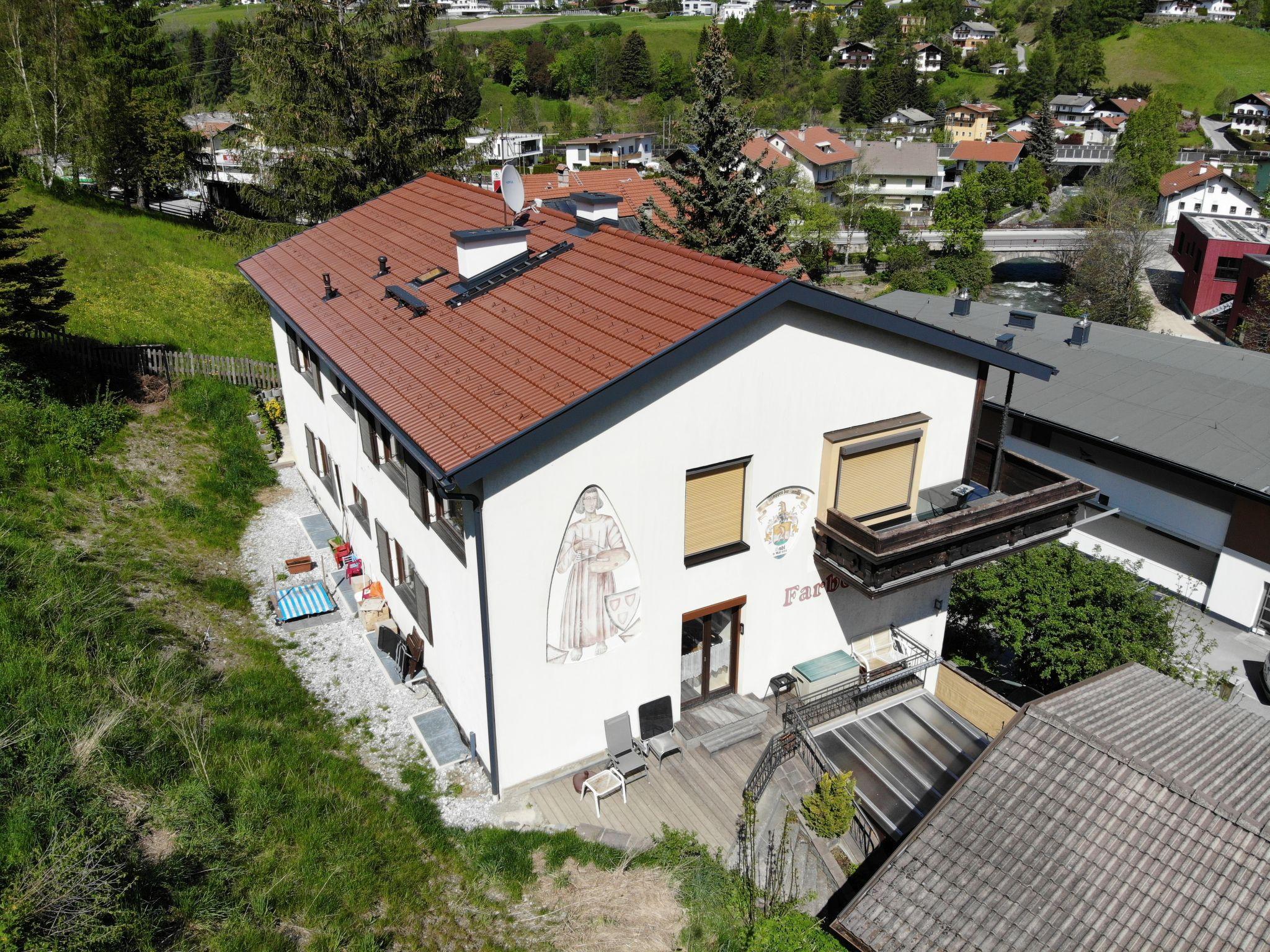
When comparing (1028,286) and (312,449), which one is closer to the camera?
(312,449)

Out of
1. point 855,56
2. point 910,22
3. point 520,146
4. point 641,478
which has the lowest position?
point 520,146

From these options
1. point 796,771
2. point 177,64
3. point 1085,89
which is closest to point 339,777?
point 796,771

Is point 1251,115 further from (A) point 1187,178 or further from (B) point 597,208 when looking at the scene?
(B) point 597,208

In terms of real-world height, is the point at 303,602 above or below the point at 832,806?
below

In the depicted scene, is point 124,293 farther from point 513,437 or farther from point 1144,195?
point 1144,195

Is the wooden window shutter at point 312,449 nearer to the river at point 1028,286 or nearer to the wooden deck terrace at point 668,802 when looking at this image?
the wooden deck terrace at point 668,802

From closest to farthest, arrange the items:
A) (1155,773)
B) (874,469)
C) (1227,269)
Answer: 1. (1155,773)
2. (874,469)
3. (1227,269)

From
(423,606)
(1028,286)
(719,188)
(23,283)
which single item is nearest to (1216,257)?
(1028,286)
